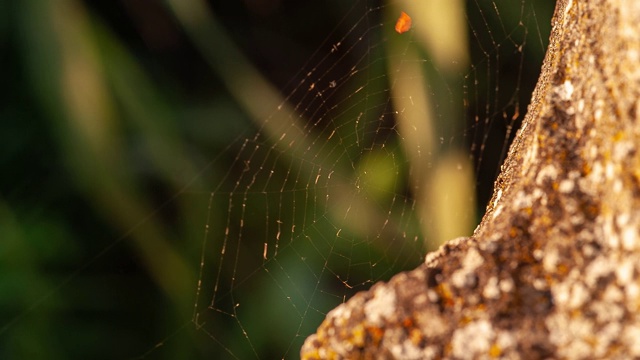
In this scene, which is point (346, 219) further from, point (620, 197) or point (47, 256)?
point (620, 197)

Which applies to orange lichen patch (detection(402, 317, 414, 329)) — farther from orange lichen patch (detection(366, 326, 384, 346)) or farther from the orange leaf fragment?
the orange leaf fragment

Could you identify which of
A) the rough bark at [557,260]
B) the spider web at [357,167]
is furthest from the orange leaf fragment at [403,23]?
the rough bark at [557,260]

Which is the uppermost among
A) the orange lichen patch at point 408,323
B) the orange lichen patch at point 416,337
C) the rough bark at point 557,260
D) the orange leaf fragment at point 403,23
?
the orange leaf fragment at point 403,23

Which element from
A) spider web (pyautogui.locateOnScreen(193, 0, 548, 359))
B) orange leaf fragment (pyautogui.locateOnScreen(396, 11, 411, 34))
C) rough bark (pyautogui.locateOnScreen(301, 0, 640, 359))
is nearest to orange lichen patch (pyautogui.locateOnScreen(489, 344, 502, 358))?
rough bark (pyautogui.locateOnScreen(301, 0, 640, 359))

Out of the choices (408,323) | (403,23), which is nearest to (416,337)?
(408,323)

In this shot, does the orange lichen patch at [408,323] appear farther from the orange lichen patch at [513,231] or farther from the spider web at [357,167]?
the spider web at [357,167]
